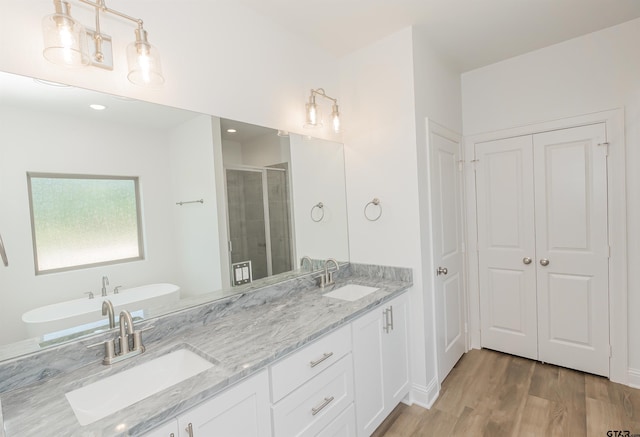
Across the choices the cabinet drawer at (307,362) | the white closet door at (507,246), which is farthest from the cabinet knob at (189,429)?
the white closet door at (507,246)

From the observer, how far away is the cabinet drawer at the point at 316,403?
1305mm

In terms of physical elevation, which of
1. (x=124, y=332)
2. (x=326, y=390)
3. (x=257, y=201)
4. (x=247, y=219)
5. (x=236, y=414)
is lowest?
(x=326, y=390)

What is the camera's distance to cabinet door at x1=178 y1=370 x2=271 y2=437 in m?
1.02

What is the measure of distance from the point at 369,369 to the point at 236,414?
3.07 feet

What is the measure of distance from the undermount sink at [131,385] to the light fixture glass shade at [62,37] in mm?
1227

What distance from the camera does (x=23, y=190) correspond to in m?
1.16

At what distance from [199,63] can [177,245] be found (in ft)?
3.28

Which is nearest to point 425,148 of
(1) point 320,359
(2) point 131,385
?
(1) point 320,359

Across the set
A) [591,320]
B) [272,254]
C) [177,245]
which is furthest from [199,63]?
[591,320]

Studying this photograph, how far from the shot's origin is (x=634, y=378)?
7.61 ft

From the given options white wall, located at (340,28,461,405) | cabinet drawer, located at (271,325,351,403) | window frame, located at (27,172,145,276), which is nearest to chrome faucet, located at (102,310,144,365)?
window frame, located at (27,172,145,276)

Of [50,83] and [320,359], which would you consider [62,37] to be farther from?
[320,359]

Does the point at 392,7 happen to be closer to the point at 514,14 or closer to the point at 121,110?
the point at 514,14

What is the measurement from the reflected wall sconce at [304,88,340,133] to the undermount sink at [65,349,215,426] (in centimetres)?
166
